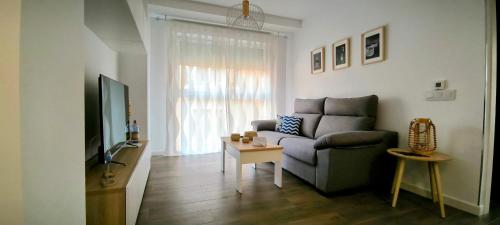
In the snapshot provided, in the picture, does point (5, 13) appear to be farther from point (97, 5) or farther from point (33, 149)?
point (97, 5)

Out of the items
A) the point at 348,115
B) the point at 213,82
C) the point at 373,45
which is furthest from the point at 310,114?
the point at 213,82

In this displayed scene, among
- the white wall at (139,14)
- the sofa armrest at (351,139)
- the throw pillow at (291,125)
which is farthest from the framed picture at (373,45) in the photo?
the white wall at (139,14)

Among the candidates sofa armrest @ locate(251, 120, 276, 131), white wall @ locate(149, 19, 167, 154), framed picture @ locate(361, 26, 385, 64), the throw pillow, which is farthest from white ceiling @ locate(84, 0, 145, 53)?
framed picture @ locate(361, 26, 385, 64)

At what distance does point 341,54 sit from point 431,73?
1.26 meters

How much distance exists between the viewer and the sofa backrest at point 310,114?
3.05m

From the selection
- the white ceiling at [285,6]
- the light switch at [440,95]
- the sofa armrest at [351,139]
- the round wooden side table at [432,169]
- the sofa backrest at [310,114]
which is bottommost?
the round wooden side table at [432,169]

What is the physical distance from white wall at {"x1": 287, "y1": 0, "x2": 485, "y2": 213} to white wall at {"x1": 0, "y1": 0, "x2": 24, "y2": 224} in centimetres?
274

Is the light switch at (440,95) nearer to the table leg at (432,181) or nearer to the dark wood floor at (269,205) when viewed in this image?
the table leg at (432,181)

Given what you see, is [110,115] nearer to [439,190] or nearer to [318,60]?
[439,190]

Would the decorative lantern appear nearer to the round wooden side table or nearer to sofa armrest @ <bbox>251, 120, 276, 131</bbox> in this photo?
the round wooden side table

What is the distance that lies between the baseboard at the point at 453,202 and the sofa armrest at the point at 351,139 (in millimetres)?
477

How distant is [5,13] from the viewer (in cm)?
58

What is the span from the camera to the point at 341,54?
311cm

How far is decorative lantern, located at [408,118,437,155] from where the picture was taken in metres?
1.81
